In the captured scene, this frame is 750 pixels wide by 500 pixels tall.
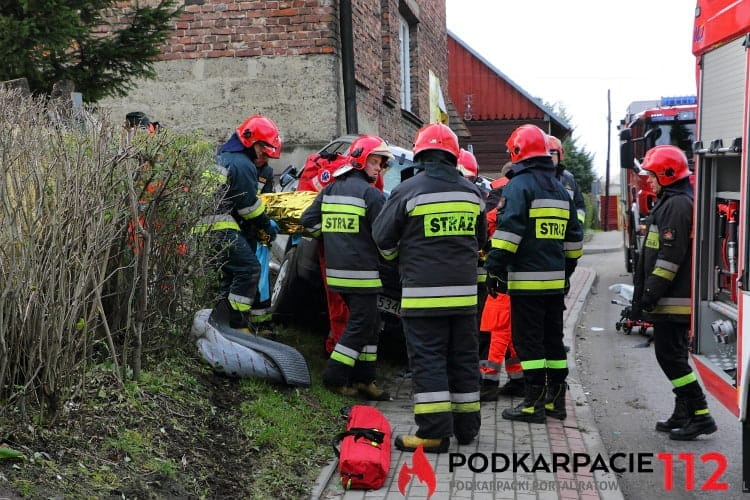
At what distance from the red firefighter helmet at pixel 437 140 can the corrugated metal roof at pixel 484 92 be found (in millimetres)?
28479

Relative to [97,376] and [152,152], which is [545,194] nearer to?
[152,152]

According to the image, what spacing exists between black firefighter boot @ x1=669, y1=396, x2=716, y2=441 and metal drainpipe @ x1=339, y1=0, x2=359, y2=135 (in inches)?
261

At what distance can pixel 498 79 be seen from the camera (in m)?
34.0

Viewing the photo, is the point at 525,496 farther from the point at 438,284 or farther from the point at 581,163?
the point at 581,163

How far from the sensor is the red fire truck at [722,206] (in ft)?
14.1

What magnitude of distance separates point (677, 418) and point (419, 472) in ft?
7.30

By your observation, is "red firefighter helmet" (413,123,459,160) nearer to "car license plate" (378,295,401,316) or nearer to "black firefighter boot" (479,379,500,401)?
"car license plate" (378,295,401,316)

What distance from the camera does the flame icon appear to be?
4.74 m

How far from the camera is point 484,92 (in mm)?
34250

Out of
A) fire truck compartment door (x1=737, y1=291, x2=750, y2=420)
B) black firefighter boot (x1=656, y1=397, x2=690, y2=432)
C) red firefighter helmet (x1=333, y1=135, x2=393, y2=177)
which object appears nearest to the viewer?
fire truck compartment door (x1=737, y1=291, x2=750, y2=420)

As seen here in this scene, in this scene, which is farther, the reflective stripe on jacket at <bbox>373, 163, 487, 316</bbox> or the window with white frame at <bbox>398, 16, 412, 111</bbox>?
the window with white frame at <bbox>398, 16, 412, 111</bbox>

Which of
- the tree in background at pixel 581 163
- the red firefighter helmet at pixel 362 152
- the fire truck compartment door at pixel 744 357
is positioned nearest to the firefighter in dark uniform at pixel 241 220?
the red firefighter helmet at pixel 362 152

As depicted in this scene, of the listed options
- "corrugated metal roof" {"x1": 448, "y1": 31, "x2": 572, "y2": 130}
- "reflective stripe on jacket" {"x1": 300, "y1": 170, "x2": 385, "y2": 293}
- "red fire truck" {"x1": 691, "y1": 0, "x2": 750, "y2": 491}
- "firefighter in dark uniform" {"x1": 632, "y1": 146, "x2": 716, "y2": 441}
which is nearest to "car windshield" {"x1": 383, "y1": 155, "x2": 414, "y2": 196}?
"reflective stripe on jacket" {"x1": 300, "y1": 170, "x2": 385, "y2": 293}

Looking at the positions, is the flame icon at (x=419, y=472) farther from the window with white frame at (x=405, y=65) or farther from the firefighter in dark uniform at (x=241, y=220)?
the window with white frame at (x=405, y=65)
